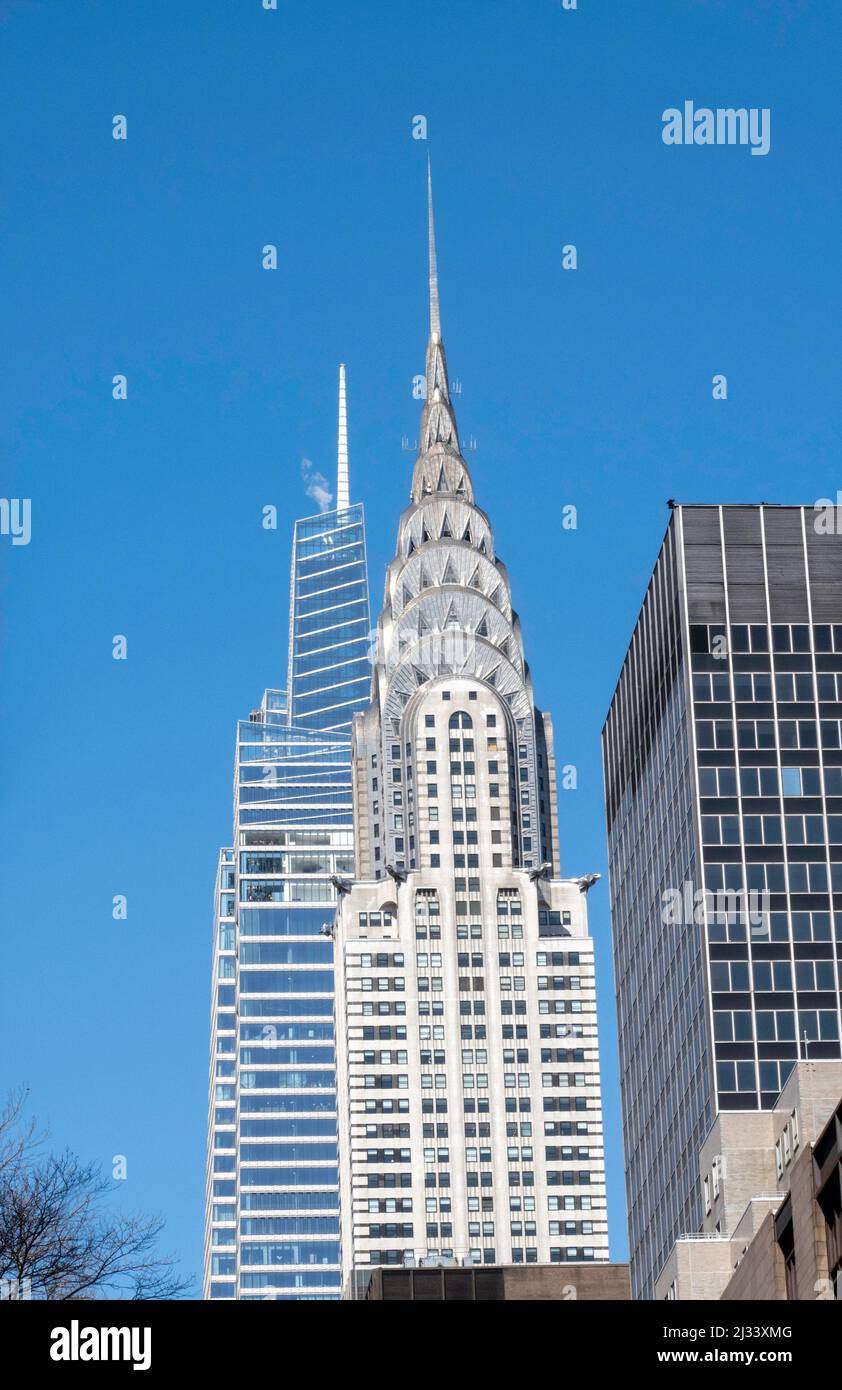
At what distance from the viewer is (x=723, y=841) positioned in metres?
144

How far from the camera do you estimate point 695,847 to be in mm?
145000

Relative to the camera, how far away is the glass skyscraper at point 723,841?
139 meters

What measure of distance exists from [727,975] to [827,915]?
7.07 metres

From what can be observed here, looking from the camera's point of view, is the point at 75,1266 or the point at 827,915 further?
the point at 827,915

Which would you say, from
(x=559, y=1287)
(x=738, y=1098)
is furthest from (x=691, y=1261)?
(x=559, y=1287)

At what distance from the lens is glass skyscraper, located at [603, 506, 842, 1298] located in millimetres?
139125
